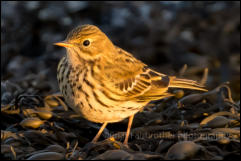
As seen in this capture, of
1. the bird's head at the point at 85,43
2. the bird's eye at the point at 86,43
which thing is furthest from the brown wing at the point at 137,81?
the bird's eye at the point at 86,43

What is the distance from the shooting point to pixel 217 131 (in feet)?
10.4

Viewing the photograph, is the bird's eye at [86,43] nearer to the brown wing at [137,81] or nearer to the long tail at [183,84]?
the brown wing at [137,81]

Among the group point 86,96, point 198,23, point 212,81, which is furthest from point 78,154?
point 198,23

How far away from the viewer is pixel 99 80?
11.1ft

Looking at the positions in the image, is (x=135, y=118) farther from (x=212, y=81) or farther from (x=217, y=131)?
(x=212, y=81)

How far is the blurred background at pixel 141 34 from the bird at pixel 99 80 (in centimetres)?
168

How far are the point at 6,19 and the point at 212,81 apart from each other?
357 cm

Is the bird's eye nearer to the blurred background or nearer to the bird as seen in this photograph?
the bird

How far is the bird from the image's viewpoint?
3.30 meters

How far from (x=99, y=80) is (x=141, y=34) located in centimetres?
299

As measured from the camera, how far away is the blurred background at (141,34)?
5676 mm

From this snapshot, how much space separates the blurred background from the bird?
66.3 inches

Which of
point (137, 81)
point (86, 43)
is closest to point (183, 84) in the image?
point (137, 81)

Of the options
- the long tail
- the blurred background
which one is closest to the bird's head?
the long tail
